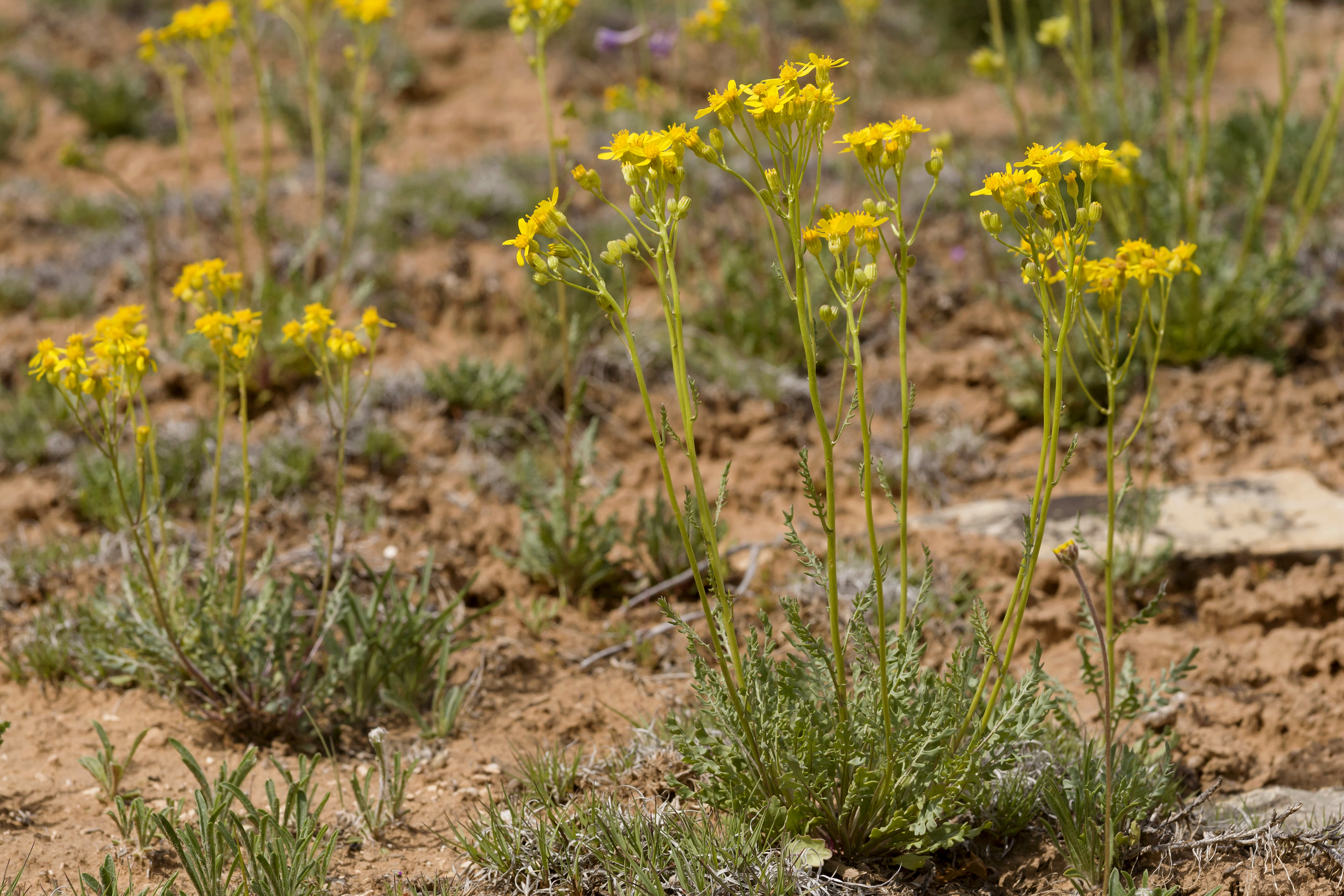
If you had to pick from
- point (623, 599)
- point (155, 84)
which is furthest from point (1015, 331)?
point (155, 84)

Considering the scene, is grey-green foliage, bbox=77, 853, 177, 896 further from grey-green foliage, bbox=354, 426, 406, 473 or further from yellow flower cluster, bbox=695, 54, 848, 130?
grey-green foliage, bbox=354, 426, 406, 473

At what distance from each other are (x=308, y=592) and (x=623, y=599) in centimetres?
95

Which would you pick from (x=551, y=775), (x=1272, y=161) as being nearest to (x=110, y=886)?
(x=551, y=775)

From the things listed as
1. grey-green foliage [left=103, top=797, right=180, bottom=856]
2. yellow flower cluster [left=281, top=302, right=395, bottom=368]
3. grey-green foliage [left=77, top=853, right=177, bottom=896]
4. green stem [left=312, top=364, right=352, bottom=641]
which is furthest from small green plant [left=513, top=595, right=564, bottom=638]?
grey-green foliage [left=77, top=853, right=177, bottom=896]

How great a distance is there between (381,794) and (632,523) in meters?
1.54

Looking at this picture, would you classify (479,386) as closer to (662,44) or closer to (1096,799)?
(662,44)

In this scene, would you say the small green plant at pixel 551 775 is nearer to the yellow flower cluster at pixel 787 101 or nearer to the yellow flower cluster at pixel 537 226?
the yellow flower cluster at pixel 537 226

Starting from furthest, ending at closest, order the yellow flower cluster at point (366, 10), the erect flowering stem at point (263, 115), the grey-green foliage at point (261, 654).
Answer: the erect flowering stem at point (263, 115)
the yellow flower cluster at point (366, 10)
the grey-green foliage at point (261, 654)

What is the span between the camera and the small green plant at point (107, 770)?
2322 millimetres

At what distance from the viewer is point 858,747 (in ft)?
6.89

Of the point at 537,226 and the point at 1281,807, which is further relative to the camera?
the point at 1281,807

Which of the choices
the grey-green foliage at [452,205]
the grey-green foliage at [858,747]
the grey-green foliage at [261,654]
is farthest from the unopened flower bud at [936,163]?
the grey-green foliage at [452,205]

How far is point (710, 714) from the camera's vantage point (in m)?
2.20

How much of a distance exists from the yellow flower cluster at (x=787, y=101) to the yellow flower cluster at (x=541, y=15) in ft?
3.61
